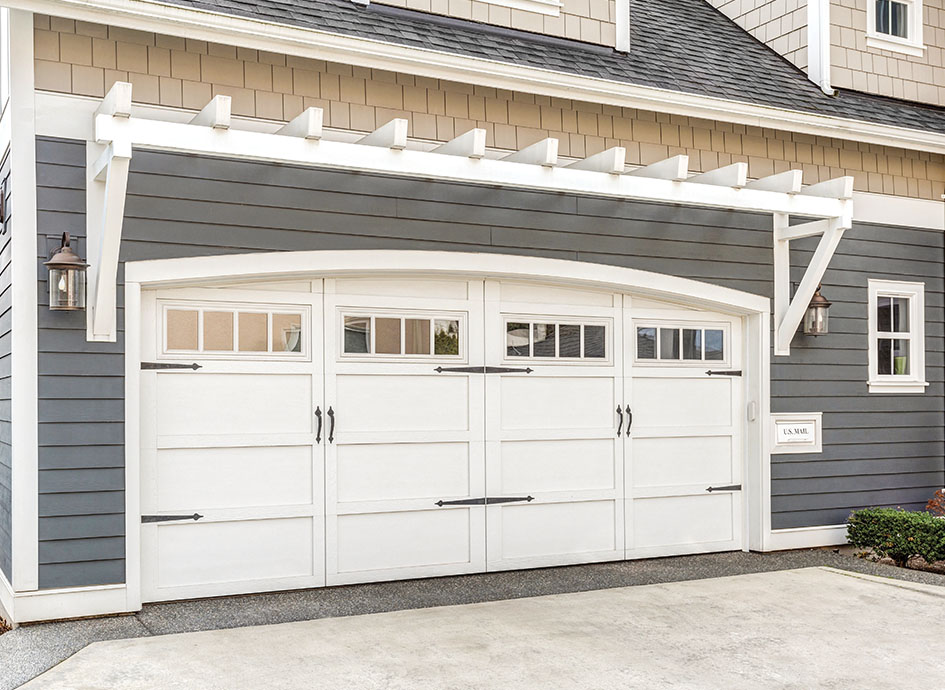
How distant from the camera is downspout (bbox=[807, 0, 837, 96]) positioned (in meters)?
8.00

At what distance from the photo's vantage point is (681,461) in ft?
23.4

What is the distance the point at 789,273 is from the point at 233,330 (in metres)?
4.20

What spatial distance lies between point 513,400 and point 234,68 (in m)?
2.69

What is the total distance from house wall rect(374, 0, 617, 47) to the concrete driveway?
3.85 meters

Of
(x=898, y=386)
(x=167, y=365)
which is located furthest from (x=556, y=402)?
(x=898, y=386)

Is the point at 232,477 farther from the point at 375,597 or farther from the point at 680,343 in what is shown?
the point at 680,343

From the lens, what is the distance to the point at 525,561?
6.52 m

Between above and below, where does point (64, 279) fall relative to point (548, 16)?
below

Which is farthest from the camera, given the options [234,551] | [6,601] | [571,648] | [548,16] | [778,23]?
[778,23]

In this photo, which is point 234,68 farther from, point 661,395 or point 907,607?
point 907,607

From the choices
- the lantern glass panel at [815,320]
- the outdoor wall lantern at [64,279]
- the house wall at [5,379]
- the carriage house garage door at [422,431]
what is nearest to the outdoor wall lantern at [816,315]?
the lantern glass panel at [815,320]

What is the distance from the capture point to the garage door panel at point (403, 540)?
19.7ft

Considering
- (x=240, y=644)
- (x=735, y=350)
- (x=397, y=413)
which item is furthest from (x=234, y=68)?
(x=735, y=350)

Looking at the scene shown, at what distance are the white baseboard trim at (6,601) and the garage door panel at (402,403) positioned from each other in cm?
198
